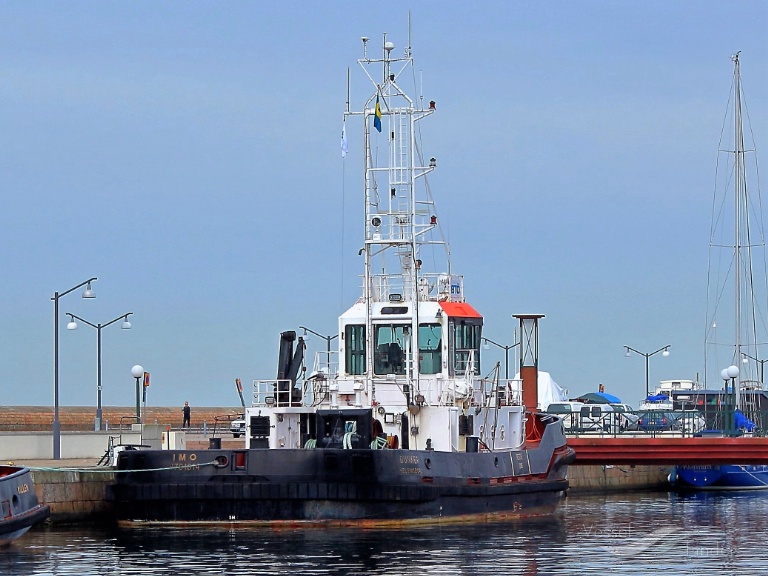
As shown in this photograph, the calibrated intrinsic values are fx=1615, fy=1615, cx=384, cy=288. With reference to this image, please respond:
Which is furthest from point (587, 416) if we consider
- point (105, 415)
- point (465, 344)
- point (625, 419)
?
point (105, 415)

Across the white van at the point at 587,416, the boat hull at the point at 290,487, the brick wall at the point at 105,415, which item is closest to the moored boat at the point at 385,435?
the boat hull at the point at 290,487

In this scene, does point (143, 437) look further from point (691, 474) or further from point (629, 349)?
point (629, 349)

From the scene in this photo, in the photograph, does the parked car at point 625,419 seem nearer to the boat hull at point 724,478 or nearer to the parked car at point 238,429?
the boat hull at point 724,478

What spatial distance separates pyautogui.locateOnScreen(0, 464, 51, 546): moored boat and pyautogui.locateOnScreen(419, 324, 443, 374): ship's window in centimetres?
986

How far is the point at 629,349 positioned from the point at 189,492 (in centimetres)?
5735

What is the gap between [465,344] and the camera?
38.0 meters

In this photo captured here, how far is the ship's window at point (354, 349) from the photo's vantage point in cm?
3722

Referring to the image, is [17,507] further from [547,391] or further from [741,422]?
[547,391]

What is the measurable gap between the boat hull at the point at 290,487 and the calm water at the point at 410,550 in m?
0.46

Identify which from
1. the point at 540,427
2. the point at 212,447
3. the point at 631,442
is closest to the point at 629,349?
the point at 631,442

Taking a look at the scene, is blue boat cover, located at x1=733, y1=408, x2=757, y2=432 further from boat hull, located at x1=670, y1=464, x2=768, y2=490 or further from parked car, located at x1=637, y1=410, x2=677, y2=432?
parked car, located at x1=637, y1=410, x2=677, y2=432

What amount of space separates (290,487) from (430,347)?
19.1ft

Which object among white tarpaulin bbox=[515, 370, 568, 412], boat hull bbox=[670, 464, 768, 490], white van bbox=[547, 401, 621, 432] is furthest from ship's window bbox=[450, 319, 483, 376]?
white tarpaulin bbox=[515, 370, 568, 412]

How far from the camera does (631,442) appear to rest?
47469 millimetres
